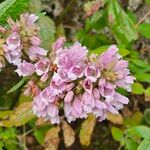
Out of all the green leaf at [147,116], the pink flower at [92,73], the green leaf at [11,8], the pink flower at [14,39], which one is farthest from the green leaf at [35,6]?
the green leaf at [147,116]

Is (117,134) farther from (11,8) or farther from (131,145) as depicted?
(11,8)

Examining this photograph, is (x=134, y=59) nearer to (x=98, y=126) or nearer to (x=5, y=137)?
(x=98, y=126)

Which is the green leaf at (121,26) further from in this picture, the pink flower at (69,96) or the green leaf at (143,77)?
the pink flower at (69,96)

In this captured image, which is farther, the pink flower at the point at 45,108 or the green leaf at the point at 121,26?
the green leaf at the point at 121,26

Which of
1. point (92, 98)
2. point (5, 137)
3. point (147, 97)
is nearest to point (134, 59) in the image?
point (147, 97)

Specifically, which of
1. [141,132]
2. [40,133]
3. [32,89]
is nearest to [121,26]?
[141,132]

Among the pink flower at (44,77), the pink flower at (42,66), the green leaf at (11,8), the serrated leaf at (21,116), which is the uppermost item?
the green leaf at (11,8)

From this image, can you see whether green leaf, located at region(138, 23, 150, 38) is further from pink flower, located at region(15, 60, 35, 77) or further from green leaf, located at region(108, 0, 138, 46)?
pink flower, located at region(15, 60, 35, 77)
